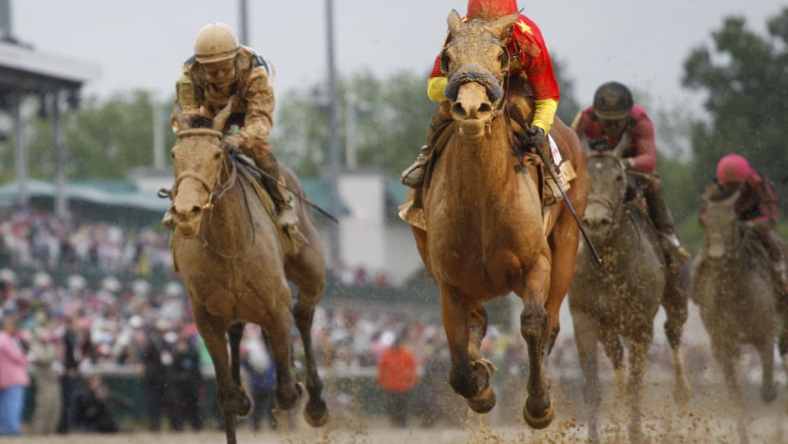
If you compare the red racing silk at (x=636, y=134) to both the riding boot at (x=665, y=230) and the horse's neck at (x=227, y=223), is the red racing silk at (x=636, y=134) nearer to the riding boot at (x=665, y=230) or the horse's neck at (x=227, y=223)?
the riding boot at (x=665, y=230)

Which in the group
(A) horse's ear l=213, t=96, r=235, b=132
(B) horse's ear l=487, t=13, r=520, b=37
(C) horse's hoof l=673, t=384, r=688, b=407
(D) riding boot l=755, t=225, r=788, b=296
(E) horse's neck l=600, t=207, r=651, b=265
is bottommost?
(C) horse's hoof l=673, t=384, r=688, b=407

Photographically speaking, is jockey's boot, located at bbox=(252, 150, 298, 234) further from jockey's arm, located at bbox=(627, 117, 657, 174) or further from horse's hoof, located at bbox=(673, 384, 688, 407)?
horse's hoof, located at bbox=(673, 384, 688, 407)

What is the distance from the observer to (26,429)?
65.4 feet

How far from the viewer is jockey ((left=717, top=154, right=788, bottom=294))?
1596cm

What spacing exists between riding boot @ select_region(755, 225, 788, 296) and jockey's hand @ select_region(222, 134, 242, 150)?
6755mm

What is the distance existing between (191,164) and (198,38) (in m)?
1.44

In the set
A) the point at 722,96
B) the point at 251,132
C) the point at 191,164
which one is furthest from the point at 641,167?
the point at 722,96

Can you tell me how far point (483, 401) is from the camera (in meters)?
10.7

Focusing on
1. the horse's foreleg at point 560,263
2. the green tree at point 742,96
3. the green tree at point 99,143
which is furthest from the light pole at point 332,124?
the green tree at point 99,143

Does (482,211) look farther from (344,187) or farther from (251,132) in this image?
(344,187)

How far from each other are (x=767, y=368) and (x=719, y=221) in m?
1.77

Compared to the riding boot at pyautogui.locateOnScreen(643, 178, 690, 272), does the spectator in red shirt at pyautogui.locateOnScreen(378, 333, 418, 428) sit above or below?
below

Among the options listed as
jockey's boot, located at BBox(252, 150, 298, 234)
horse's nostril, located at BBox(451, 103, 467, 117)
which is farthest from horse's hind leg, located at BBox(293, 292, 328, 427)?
horse's nostril, located at BBox(451, 103, 467, 117)

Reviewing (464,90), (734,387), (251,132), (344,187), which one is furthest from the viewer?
(344,187)
